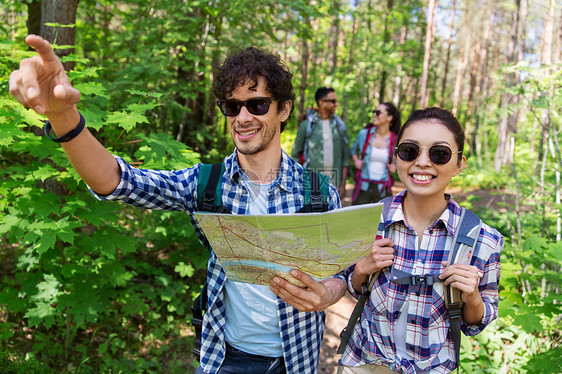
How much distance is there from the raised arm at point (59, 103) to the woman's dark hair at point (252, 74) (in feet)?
2.13

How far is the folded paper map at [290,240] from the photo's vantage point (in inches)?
43.3

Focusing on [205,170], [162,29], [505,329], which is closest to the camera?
[205,170]

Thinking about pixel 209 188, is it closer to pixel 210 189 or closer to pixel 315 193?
pixel 210 189

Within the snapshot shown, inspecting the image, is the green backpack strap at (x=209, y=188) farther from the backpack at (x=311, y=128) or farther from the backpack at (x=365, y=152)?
the backpack at (x=311, y=128)

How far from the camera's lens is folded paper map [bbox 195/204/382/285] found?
43.3 inches

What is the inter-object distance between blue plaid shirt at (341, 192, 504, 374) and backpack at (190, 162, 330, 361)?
0.33 metres

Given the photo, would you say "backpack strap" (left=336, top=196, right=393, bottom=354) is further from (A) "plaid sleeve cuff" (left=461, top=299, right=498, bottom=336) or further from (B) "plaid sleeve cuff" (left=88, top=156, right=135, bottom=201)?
(B) "plaid sleeve cuff" (left=88, top=156, right=135, bottom=201)

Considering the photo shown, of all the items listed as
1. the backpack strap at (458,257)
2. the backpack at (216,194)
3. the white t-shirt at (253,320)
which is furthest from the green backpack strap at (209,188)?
the backpack strap at (458,257)

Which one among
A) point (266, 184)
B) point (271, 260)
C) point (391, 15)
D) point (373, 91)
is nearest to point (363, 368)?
point (271, 260)

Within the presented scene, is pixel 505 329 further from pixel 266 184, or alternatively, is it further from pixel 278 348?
pixel 266 184

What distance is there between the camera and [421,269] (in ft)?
5.10

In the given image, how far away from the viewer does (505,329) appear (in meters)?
3.72

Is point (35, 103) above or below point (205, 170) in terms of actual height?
above

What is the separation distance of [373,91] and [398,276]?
46.1 feet
